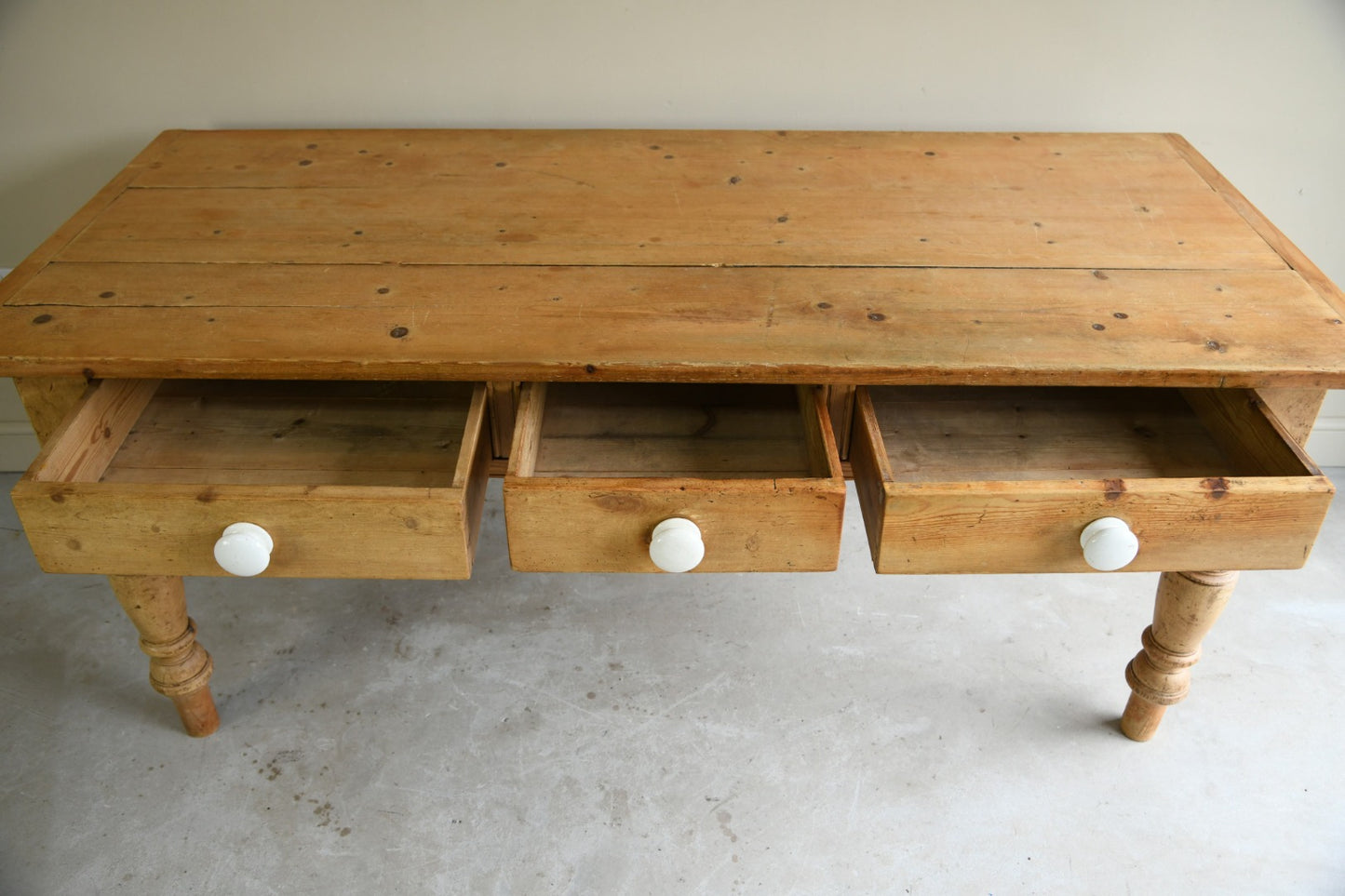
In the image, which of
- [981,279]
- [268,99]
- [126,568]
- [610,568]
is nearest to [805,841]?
[610,568]

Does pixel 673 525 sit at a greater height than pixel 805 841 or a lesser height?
greater

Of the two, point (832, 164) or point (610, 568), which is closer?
point (610, 568)

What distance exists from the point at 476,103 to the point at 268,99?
319 millimetres

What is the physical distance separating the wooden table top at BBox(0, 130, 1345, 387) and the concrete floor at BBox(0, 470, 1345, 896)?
2.00 feet

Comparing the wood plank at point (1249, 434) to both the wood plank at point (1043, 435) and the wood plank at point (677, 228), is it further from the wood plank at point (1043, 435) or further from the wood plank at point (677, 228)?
the wood plank at point (677, 228)

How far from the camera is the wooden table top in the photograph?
1.08 metres

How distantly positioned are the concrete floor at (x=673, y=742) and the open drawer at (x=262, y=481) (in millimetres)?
422

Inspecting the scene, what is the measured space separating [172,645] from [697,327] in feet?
2.60

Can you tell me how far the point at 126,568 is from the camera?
111 centimetres

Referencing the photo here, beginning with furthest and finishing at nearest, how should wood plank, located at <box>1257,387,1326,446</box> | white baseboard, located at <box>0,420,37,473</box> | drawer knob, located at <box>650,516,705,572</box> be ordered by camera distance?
1. white baseboard, located at <box>0,420,37,473</box>
2. wood plank, located at <box>1257,387,1326,446</box>
3. drawer knob, located at <box>650,516,705,572</box>

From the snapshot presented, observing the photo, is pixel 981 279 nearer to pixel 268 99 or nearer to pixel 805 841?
pixel 805 841

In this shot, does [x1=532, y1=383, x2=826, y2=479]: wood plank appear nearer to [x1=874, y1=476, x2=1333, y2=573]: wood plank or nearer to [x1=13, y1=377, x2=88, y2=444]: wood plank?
[x1=874, y1=476, x2=1333, y2=573]: wood plank

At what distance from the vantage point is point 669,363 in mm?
1062

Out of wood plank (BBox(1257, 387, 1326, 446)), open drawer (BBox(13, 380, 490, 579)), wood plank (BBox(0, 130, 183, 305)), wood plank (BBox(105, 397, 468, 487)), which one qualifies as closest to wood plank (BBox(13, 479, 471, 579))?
open drawer (BBox(13, 380, 490, 579))
